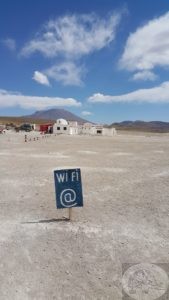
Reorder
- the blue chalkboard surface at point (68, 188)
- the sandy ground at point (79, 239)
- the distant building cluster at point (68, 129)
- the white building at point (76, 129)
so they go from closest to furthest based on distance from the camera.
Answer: the sandy ground at point (79, 239), the blue chalkboard surface at point (68, 188), the white building at point (76, 129), the distant building cluster at point (68, 129)

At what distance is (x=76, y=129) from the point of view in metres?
87.9

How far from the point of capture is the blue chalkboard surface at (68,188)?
784 centimetres

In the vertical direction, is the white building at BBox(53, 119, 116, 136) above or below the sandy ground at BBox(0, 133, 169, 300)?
above

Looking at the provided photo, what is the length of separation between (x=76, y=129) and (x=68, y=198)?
80.3 meters

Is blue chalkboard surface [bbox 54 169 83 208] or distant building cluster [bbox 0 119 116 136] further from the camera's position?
distant building cluster [bbox 0 119 116 136]

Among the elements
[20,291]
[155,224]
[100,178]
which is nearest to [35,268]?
[20,291]

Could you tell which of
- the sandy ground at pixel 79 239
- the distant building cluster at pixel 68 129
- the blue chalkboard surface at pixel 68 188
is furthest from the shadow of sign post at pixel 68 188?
the distant building cluster at pixel 68 129

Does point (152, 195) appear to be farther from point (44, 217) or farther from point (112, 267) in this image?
point (112, 267)

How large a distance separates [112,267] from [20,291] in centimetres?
159

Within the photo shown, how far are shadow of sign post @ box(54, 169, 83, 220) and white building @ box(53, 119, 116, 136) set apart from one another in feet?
241

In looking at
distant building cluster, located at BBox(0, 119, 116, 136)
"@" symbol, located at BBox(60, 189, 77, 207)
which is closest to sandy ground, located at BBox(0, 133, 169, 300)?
"@" symbol, located at BBox(60, 189, 77, 207)

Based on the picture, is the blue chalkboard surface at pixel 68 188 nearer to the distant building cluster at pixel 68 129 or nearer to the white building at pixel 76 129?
the distant building cluster at pixel 68 129

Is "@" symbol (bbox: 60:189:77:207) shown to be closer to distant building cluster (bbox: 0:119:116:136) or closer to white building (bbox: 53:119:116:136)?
distant building cluster (bbox: 0:119:116:136)

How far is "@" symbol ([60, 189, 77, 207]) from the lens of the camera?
25.8 ft
